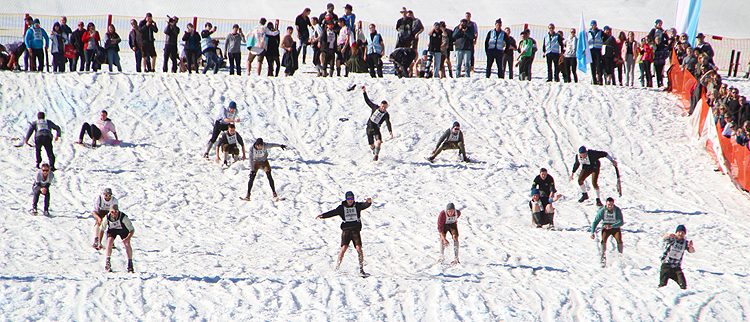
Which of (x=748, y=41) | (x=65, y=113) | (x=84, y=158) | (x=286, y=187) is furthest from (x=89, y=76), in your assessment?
(x=748, y=41)

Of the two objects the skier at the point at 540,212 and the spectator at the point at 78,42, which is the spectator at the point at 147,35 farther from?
the skier at the point at 540,212

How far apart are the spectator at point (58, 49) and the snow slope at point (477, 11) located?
19.3 meters

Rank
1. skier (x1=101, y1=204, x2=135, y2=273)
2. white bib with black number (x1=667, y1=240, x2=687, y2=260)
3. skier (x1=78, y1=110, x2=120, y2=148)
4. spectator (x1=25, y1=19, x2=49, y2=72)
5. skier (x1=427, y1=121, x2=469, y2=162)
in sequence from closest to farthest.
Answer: white bib with black number (x1=667, y1=240, x2=687, y2=260) < skier (x1=101, y1=204, x2=135, y2=273) < skier (x1=427, y1=121, x2=469, y2=162) < skier (x1=78, y1=110, x2=120, y2=148) < spectator (x1=25, y1=19, x2=49, y2=72)

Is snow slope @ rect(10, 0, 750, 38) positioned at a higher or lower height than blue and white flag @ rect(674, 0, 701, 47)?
higher

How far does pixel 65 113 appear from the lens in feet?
62.6

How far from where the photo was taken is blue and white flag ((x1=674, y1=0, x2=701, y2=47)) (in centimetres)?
2008

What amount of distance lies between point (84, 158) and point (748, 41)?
26.5 meters

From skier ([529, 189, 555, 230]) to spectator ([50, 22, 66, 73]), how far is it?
1489 cm

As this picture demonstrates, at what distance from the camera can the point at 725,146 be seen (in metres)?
15.6

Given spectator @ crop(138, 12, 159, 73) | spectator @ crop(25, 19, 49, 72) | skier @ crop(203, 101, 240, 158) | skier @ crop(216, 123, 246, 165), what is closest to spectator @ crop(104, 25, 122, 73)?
spectator @ crop(138, 12, 159, 73)

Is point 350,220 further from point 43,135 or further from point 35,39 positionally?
point 35,39

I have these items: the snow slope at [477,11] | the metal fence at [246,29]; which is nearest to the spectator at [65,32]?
the metal fence at [246,29]

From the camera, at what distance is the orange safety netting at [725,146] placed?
14539 millimetres

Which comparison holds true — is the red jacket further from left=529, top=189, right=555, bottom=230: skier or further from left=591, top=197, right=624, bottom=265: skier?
left=591, top=197, right=624, bottom=265: skier
